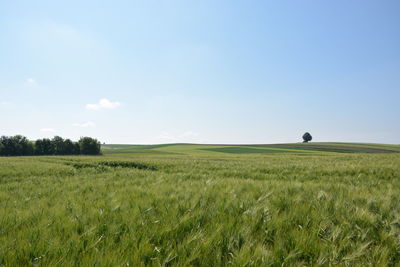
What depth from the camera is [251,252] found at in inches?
67.3

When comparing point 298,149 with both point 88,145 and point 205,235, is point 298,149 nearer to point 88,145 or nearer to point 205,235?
point 205,235

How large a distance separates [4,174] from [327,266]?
13.8m

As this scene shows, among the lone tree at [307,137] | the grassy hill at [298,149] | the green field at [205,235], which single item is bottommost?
the grassy hill at [298,149]

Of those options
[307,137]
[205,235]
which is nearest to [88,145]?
[205,235]

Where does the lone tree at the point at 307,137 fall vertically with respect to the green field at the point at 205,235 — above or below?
above

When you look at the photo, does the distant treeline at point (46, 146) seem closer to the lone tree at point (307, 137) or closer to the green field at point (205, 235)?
the green field at point (205, 235)

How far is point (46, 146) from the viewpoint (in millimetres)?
71125

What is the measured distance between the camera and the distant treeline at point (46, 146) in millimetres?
67312

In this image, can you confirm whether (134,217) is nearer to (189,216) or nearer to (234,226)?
(189,216)

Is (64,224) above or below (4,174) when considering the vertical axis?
above

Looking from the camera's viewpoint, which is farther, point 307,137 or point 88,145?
point 307,137

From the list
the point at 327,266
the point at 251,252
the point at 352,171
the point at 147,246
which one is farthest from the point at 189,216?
the point at 352,171

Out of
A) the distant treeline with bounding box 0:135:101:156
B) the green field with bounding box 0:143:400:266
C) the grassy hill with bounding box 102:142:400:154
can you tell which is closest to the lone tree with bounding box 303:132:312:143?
the grassy hill with bounding box 102:142:400:154

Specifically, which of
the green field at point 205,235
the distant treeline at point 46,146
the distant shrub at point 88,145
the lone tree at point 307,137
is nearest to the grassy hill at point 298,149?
the distant shrub at point 88,145
